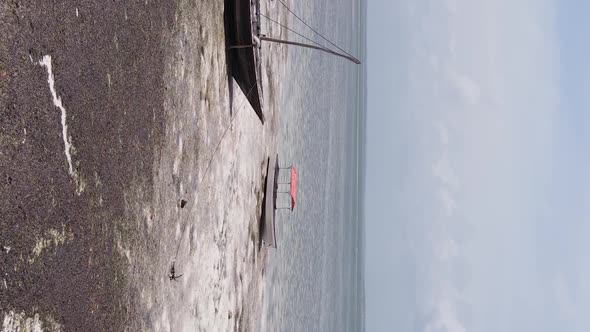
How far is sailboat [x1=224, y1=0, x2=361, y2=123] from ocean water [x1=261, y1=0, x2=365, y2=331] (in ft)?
7.30

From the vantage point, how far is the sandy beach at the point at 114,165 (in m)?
1.93

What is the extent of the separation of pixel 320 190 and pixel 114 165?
1252 centimetres

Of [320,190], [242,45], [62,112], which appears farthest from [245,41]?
[320,190]

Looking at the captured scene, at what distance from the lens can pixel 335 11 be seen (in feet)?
61.1

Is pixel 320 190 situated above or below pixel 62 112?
below

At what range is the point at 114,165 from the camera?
268 cm

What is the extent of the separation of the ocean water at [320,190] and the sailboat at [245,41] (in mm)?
2224

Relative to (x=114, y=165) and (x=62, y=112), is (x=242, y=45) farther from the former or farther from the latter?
(x=62, y=112)

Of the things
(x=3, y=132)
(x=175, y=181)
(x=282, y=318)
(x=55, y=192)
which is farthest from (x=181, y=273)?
(x=282, y=318)

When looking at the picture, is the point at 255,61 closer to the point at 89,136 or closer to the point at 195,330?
the point at 195,330

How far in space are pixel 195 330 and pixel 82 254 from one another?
1936 millimetres

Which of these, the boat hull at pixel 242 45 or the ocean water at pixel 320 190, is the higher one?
the boat hull at pixel 242 45

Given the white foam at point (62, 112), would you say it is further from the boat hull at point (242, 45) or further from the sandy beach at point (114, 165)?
the boat hull at point (242, 45)

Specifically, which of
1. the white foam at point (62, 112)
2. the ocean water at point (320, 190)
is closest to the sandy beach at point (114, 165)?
the white foam at point (62, 112)
